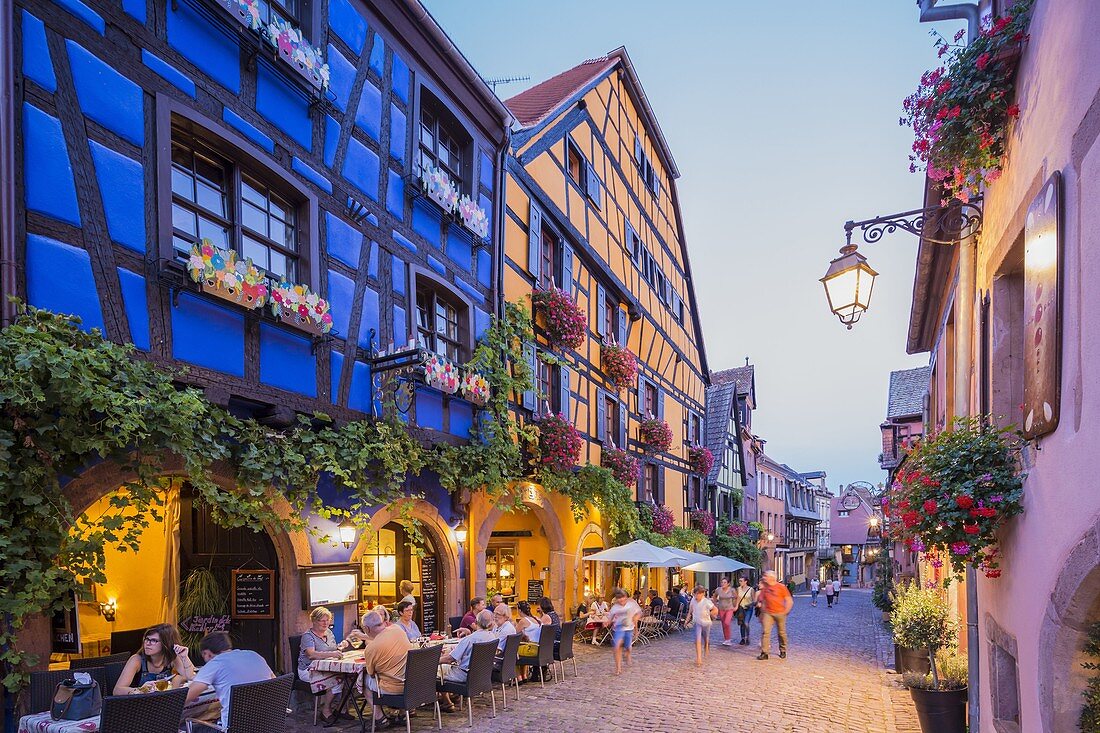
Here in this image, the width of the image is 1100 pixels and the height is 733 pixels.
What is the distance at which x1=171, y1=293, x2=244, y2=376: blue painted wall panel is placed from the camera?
260 inches

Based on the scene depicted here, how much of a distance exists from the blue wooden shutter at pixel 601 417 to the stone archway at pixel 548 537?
2336 millimetres

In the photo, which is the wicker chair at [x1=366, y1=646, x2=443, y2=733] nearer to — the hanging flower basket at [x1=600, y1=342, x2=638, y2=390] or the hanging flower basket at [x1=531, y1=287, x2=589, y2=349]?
the hanging flower basket at [x1=531, y1=287, x2=589, y2=349]

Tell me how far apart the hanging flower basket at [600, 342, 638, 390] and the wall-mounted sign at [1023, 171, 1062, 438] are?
12770mm

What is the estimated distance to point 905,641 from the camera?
29.5 feet

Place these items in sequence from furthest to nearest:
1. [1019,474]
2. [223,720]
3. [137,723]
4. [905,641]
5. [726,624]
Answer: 1. [726,624]
2. [905,641]
3. [223,720]
4. [137,723]
5. [1019,474]

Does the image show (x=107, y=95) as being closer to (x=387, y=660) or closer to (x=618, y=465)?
(x=387, y=660)

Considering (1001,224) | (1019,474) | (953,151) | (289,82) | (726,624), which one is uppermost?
(289,82)

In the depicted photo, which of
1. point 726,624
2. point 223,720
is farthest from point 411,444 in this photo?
point 726,624

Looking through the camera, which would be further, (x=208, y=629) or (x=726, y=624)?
(x=726, y=624)

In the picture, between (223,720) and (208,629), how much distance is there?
394 cm

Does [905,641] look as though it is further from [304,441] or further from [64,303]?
[64,303]

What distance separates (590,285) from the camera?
1683 cm

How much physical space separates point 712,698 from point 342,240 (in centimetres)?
722

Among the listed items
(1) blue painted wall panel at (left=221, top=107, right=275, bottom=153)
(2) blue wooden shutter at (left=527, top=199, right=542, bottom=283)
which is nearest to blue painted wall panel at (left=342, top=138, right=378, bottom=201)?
(1) blue painted wall panel at (left=221, top=107, right=275, bottom=153)
